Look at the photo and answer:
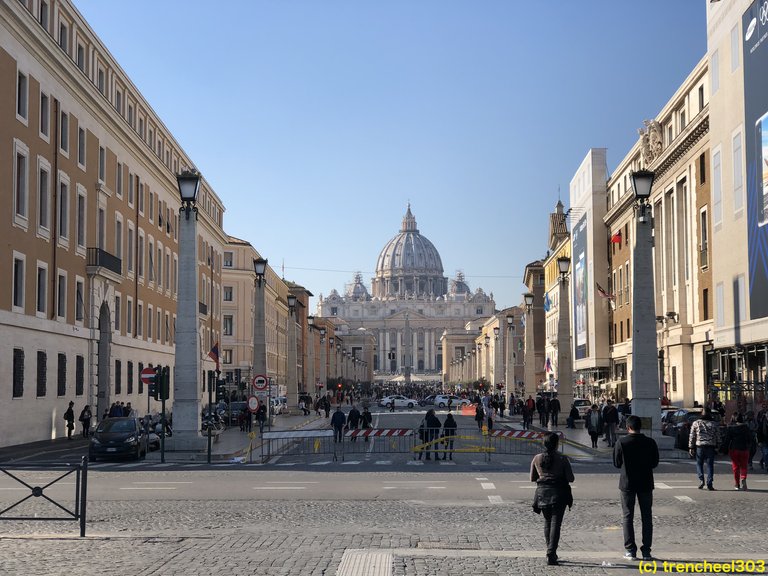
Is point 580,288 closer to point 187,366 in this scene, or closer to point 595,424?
point 595,424

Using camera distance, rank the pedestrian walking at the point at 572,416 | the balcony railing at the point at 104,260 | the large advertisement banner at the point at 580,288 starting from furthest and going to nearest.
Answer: the large advertisement banner at the point at 580,288 < the pedestrian walking at the point at 572,416 < the balcony railing at the point at 104,260

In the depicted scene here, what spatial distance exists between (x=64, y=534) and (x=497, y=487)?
32.0 feet

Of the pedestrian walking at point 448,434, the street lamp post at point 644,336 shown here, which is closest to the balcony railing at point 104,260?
the pedestrian walking at point 448,434

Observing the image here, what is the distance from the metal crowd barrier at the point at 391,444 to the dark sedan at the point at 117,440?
3.64m

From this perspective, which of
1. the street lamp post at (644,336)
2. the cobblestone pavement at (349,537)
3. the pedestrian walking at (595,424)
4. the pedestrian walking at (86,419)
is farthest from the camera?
the pedestrian walking at (86,419)

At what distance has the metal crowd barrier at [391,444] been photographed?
32562 millimetres

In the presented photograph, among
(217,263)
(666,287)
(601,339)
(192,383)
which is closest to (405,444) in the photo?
(192,383)

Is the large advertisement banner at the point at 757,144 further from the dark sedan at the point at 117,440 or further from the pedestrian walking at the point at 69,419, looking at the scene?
the pedestrian walking at the point at 69,419

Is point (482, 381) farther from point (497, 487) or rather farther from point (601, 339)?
point (497, 487)

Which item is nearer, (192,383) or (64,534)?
(64,534)

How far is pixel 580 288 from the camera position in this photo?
80.4 meters

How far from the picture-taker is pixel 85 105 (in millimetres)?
45344

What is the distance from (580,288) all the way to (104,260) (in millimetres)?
42900

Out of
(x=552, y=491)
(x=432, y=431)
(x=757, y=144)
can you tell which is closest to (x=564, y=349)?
(x=757, y=144)
